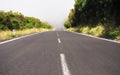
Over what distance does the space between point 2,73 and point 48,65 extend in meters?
1.66

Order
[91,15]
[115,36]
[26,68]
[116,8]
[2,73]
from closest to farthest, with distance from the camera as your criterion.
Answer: [2,73] < [26,68] < [115,36] < [116,8] < [91,15]

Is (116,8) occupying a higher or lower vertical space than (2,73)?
higher

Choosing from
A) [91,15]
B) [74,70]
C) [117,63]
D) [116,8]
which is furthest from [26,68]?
[91,15]

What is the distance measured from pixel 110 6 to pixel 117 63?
15785 mm

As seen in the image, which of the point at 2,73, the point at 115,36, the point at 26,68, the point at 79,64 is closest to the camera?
the point at 2,73

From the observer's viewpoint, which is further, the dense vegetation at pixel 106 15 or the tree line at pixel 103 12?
the tree line at pixel 103 12

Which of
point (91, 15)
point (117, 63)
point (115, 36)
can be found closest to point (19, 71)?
point (117, 63)

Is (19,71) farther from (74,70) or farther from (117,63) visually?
(117,63)

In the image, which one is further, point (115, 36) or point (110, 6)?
point (110, 6)

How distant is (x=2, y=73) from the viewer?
582cm

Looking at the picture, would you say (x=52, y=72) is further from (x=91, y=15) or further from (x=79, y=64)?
(x=91, y=15)

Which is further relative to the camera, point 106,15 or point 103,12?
point 103,12

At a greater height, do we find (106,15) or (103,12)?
(103,12)

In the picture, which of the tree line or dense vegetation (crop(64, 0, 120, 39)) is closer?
dense vegetation (crop(64, 0, 120, 39))
